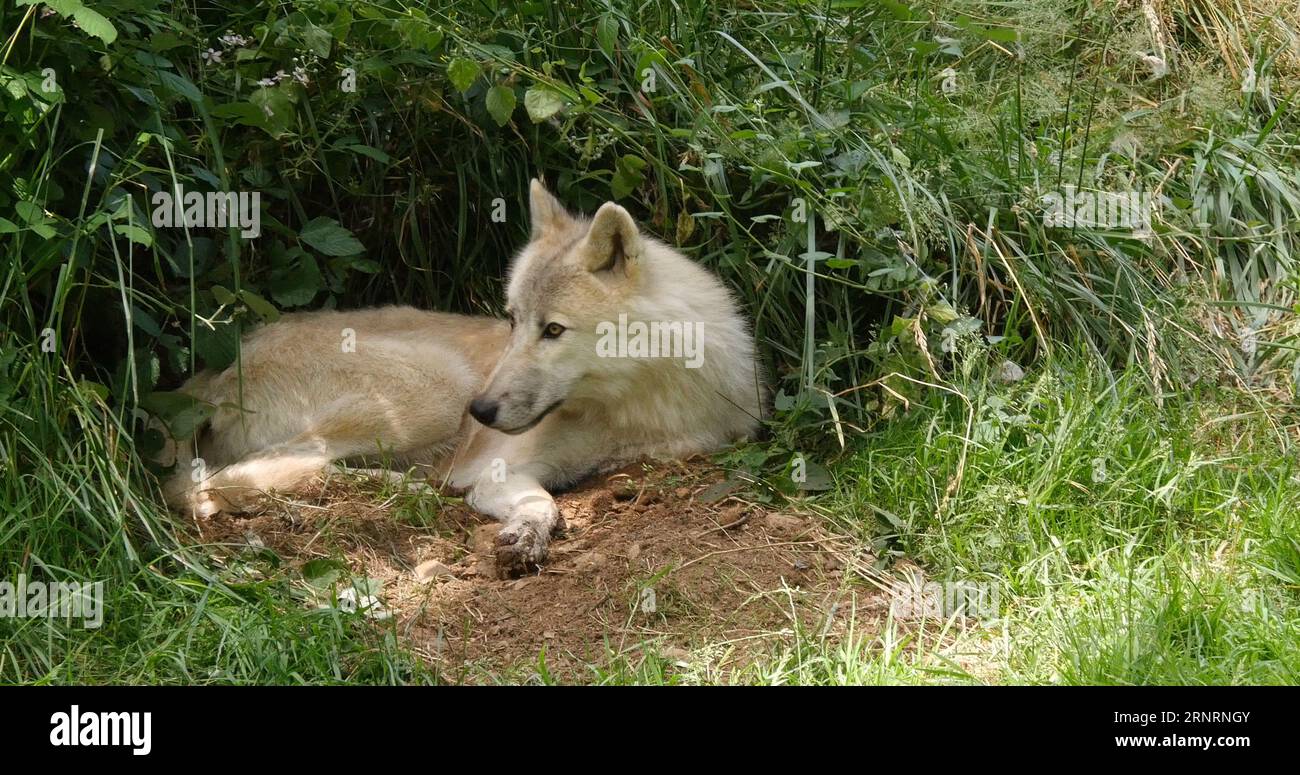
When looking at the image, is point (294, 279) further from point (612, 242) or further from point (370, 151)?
point (612, 242)

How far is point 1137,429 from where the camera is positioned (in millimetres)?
4352

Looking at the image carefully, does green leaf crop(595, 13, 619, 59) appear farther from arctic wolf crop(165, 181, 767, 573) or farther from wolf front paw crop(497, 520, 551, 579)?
wolf front paw crop(497, 520, 551, 579)

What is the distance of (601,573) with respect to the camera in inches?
160

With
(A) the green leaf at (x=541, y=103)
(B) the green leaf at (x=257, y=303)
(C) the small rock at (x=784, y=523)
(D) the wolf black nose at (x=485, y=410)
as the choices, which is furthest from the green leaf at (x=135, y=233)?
(C) the small rock at (x=784, y=523)

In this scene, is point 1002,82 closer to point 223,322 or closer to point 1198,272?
point 1198,272

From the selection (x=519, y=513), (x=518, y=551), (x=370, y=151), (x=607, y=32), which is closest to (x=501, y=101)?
(x=607, y=32)

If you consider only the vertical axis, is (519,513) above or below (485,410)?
below

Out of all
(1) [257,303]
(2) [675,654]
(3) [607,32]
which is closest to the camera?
(2) [675,654]

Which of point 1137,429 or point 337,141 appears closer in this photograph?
point 1137,429

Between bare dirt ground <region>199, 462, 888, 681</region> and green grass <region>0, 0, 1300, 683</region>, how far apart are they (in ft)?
0.50

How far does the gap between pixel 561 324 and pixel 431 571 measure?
1.24m

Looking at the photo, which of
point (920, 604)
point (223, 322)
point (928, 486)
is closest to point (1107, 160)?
point (928, 486)

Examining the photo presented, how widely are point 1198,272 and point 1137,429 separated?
1.42 m

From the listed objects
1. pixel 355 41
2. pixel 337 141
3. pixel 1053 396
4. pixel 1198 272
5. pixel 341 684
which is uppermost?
pixel 355 41
